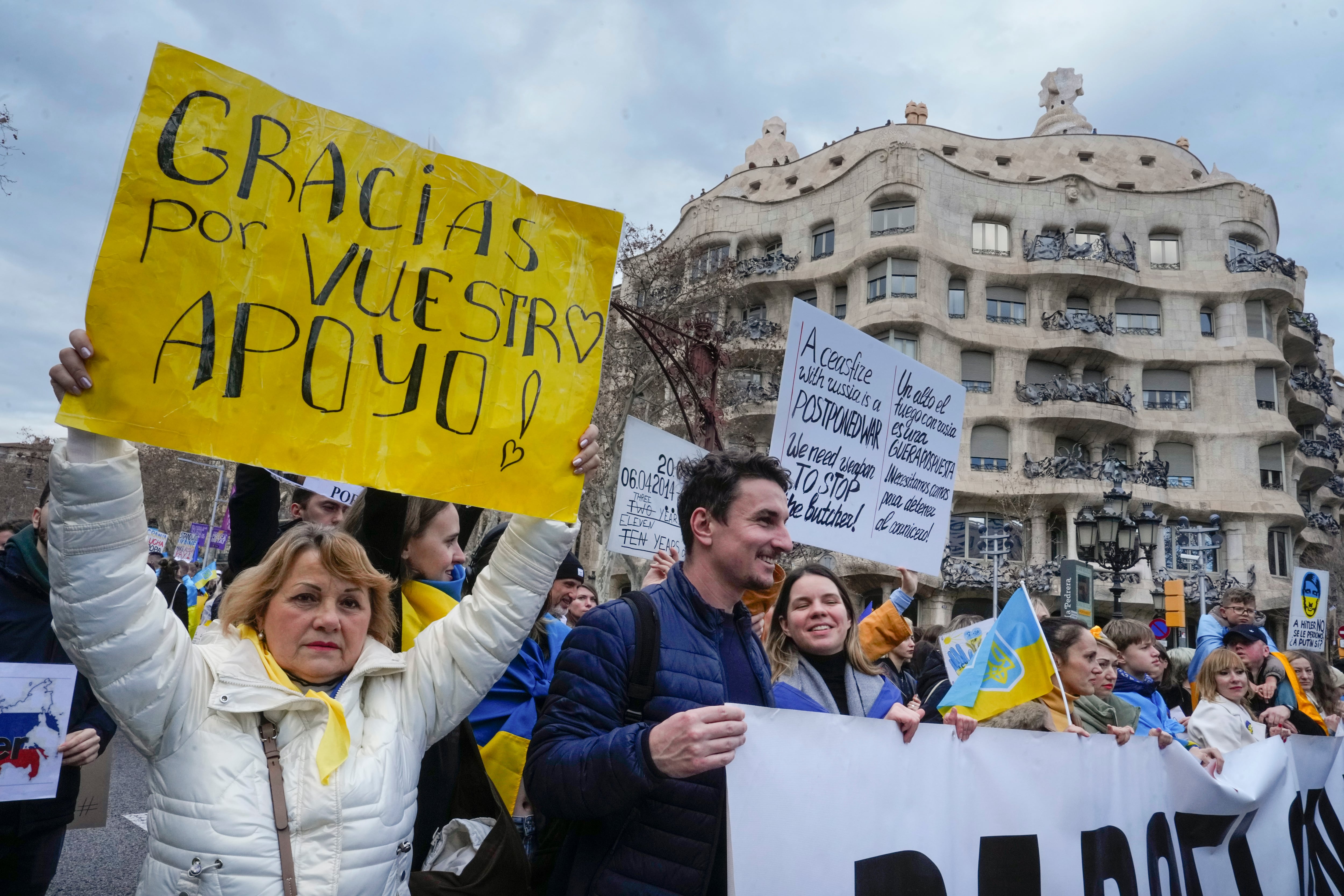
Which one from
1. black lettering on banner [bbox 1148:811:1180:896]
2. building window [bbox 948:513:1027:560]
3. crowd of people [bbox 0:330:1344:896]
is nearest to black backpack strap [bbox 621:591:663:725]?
crowd of people [bbox 0:330:1344:896]

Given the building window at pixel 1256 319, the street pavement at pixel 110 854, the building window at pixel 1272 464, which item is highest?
the building window at pixel 1256 319

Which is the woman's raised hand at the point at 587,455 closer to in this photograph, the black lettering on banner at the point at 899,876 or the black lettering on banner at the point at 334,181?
the black lettering on banner at the point at 334,181

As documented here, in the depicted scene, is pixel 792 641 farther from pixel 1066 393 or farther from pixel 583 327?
pixel 1066 393

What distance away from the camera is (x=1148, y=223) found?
34719 mm

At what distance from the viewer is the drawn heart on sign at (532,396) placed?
93.7 inches

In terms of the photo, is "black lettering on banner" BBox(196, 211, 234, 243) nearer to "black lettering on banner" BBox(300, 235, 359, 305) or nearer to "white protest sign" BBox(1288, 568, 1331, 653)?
"black lettering on banner" BBox(300, 235, 359, 305)

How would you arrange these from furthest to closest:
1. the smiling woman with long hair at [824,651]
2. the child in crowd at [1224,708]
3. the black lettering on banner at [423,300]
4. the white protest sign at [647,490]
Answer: the white protest sign at [647,490] → the child in crowd at [1224,708] → the smiling woman with long hair at [824,651] → the black lettering on banner at [423,300]

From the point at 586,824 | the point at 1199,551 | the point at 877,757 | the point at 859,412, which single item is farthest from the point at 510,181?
the point at 1199,551

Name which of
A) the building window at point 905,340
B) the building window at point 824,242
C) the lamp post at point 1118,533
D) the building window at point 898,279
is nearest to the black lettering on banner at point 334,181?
the lamp post at point 1118,533

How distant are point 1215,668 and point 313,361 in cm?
507

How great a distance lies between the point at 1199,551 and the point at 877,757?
29.5 meters

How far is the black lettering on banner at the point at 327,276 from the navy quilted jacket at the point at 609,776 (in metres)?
1.02

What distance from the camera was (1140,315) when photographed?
3444 cm

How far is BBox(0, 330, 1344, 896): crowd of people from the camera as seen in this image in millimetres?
1828
